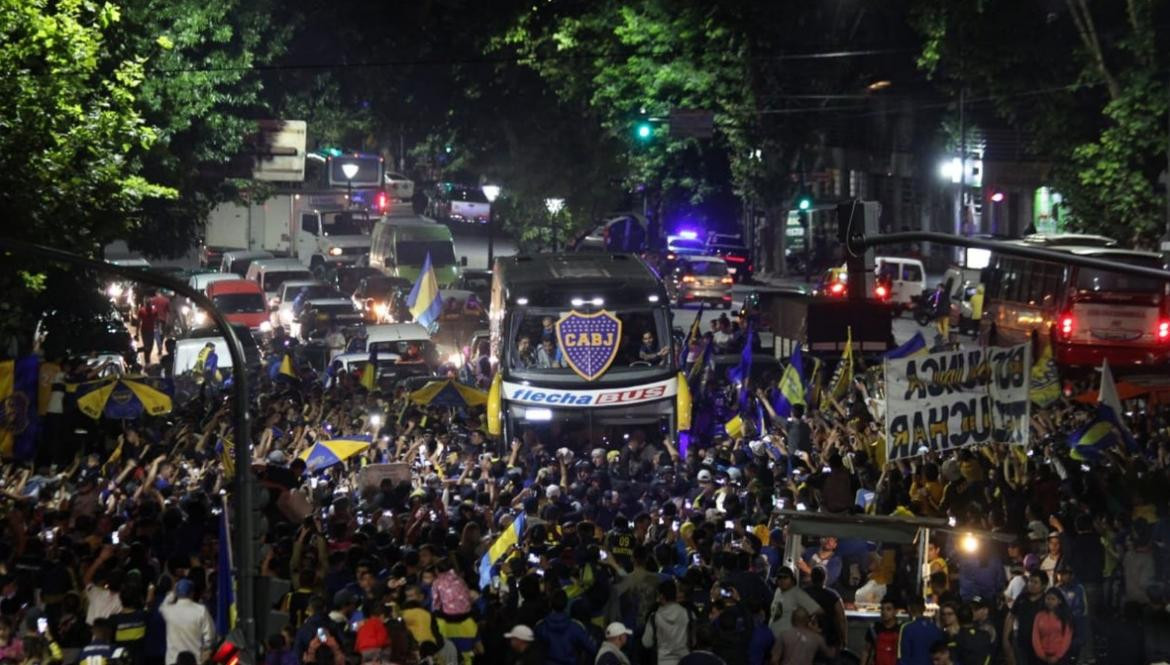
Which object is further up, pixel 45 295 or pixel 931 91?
pixel 931 91

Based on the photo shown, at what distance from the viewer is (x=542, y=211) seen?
58750mm

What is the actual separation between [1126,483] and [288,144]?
93.0 ft

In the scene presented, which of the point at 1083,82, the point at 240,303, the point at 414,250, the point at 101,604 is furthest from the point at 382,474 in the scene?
the point at 414,250

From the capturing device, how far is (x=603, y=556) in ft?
49.2

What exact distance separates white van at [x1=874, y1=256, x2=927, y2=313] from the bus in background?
417 inches

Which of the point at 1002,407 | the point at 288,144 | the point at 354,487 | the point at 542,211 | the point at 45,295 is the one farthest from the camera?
the point at 542,211

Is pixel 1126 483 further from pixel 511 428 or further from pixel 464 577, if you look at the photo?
pixel 511 428

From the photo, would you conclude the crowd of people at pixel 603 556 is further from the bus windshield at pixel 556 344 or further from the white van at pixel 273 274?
the white van at pixel 273 274

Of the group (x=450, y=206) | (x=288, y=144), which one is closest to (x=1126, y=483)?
(x=288, y=144)

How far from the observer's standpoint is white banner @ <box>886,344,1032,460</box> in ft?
60.7

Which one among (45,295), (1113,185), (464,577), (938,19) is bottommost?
(464,577)

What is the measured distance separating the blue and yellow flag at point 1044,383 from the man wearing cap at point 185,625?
39.9 ft

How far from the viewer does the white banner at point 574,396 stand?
25.2 m

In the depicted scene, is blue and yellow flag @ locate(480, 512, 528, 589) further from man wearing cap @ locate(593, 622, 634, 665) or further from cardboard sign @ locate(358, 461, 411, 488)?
cardboard sign @ locate(358, 461, 411, 488)
